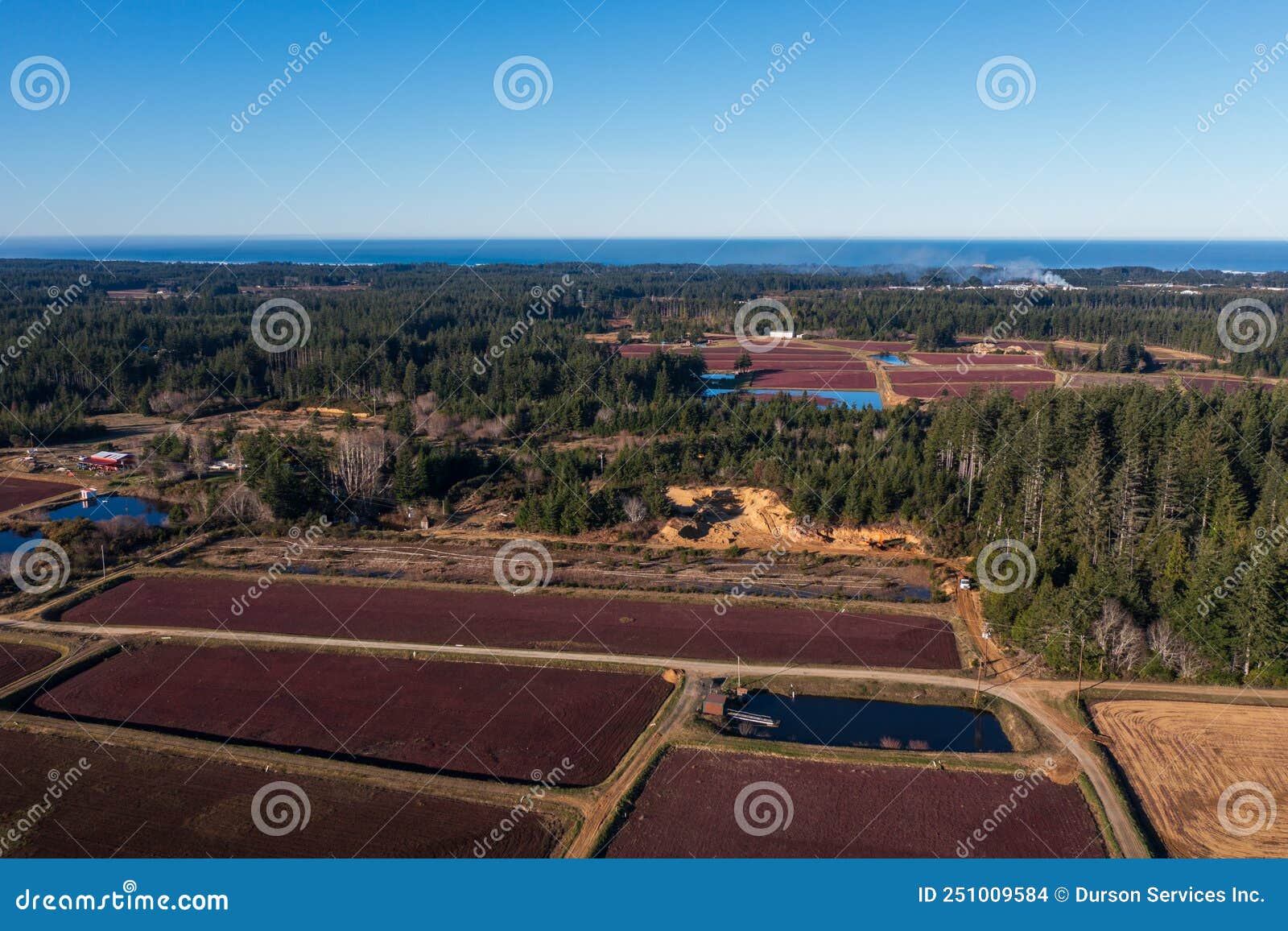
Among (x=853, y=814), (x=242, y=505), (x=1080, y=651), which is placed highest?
(x=242, y=505)

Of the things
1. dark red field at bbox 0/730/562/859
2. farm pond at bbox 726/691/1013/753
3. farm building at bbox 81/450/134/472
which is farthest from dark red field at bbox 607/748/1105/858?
farm building at bbox 81/450/134/472

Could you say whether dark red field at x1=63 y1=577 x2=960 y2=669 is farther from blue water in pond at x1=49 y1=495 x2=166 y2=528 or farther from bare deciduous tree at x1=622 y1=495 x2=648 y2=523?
blue water in pond at x1=49 y1=495 x2=166 y2=528

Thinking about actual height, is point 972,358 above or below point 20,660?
above

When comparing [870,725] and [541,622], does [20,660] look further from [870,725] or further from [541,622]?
[870,725]

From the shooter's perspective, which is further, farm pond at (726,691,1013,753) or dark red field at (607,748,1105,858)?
farm pond at (726,691,1013,753)

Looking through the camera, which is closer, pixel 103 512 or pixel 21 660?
pixel 21 660

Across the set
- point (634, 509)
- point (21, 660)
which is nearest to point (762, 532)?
point (634, 509)
